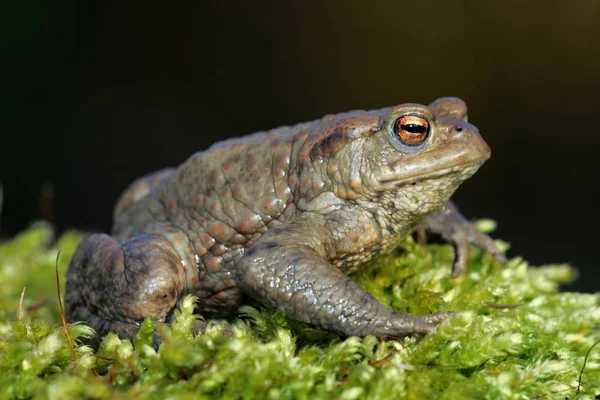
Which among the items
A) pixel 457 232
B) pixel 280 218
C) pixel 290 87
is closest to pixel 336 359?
pixel 280 218

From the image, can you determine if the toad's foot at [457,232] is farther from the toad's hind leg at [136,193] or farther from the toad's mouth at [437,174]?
the toad's hind leg at [136,193]

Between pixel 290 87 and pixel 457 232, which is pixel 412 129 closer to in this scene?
pixel 457 232

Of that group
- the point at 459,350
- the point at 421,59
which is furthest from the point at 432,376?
the point at 421,59

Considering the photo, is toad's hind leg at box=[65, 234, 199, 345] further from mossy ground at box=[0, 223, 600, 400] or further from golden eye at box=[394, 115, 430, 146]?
golden eye at box=[394, 115, 430, 146]

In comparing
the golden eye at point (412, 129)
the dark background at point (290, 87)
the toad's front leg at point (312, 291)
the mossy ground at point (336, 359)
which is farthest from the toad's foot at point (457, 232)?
the dark background at point (290, 87)

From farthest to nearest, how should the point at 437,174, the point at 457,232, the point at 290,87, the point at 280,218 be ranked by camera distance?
1. the point at 290,87
2. the point at 457,232
3. the point at 280,218
4. the point at 437,174

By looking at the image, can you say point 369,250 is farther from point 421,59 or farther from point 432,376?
point 421,59

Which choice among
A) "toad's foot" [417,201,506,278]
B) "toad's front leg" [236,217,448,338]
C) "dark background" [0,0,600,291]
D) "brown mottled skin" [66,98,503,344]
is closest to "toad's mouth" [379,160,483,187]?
"brown mottled skin" [66,98,503,344]
